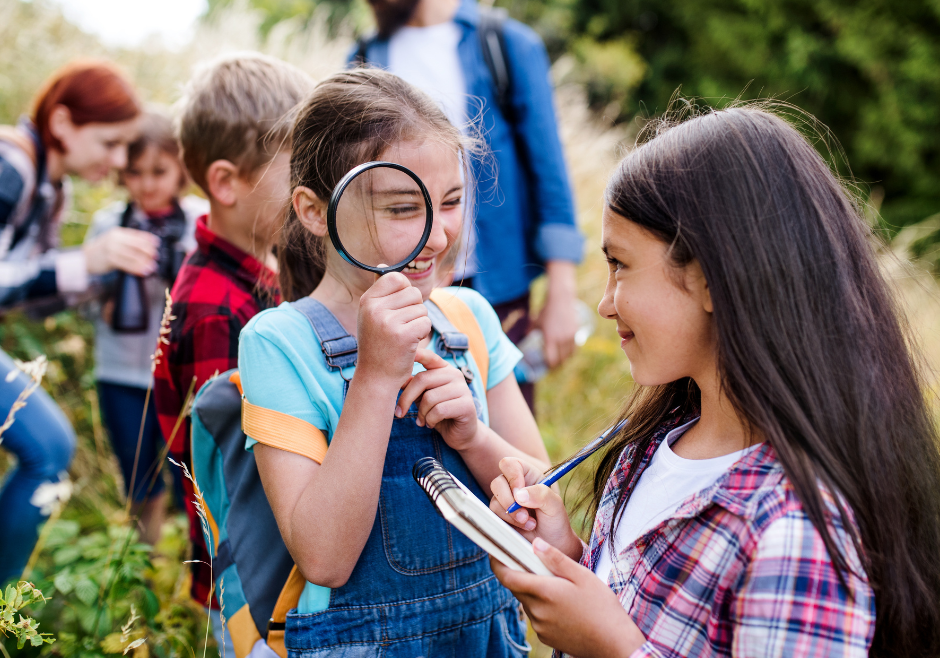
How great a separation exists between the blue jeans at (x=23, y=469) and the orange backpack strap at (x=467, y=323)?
1796 millimetres

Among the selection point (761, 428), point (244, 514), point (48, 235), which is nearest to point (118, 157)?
point (48, 235)

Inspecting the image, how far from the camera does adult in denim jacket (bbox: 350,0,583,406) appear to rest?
3035 millimetres

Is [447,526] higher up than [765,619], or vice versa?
[765,619]

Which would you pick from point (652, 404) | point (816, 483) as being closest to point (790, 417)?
point (816, 483)

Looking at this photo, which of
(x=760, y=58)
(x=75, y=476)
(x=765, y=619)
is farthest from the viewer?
(x=760, y=58)

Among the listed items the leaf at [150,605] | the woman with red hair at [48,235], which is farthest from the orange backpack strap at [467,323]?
the woman with red hair at [48,235]

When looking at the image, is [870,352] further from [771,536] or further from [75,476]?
[75,476]

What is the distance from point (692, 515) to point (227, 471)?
3.40 feet

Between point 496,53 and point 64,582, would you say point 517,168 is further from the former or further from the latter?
point 64,582

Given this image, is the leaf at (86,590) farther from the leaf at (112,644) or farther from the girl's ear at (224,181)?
the girl's ear at (224,181)

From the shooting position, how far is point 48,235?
3.24 m

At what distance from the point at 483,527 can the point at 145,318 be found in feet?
7.64

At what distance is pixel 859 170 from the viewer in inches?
393

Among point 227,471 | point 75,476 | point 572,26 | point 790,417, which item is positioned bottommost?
point 75,476
